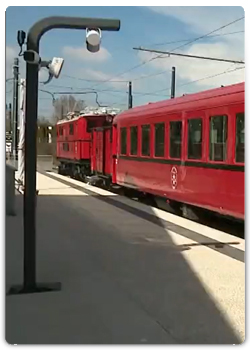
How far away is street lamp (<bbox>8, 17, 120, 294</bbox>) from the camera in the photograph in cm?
486

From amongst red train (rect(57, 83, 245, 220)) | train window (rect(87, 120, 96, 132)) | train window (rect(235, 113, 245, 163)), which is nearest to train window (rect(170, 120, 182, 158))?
red train (rect(57, 83, 245, 220))

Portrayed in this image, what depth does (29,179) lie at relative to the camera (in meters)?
5.11

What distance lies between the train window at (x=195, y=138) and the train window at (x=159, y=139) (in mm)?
1323

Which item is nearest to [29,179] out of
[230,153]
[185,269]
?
[185,269]

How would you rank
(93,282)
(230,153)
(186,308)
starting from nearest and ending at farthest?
(186,308)
(93,282)
(230,153)

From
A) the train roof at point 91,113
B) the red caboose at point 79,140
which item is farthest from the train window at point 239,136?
the train roof at point 91,113

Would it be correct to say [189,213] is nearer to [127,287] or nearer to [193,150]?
[193,150]

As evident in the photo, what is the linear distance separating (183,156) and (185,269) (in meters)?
3.94

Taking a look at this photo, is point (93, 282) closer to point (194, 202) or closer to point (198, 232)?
point (198, 232)

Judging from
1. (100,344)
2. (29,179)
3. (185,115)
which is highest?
(185,115)

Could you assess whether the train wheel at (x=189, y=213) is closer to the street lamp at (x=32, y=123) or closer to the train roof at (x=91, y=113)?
the street lamp at (x=32, y=123)

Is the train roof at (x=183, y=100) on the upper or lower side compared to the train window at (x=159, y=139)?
upper

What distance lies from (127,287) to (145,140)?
7005mm

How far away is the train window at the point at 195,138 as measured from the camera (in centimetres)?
927
